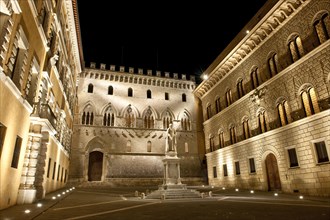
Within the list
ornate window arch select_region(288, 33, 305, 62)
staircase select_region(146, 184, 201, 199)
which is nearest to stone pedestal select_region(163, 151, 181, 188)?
staircase select_region(146, 184, 201, 199)

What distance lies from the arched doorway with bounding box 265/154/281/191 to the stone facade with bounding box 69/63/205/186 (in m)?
14.5

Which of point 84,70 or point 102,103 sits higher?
point 84,70

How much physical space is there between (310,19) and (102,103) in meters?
23.7

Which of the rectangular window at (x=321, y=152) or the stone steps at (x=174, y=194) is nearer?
the rectangular window at (x=321, y=152)

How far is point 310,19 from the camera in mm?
13922

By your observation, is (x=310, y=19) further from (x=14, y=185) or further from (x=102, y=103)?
(x=102, y=103)

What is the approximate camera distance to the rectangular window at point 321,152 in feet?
41.1

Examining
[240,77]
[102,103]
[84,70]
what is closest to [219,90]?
[240,77]

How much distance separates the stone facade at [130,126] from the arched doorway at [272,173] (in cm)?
1452

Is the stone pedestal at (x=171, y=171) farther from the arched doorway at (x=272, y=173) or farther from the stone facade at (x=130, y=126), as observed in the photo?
the stone facade at (x=130, y=126)

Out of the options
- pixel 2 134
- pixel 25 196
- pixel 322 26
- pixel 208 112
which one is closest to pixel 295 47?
pixel 322 26

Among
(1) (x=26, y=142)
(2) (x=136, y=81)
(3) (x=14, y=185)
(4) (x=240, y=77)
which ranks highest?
(2) (x=136, y=81)

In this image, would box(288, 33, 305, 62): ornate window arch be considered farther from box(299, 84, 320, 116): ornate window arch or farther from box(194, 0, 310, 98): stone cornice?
box(299, 84, 320, 116): ornate window arch

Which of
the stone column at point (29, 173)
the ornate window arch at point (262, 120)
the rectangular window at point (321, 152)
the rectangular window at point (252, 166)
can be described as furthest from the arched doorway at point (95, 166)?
the rectangular window at point (321, 152)
